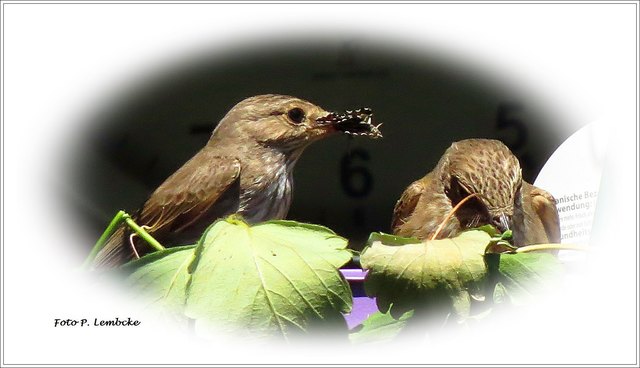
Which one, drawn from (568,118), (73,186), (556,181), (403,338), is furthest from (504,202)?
(73,186)

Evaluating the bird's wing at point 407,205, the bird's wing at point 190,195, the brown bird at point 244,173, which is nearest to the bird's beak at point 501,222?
the brown bird at point 244,173

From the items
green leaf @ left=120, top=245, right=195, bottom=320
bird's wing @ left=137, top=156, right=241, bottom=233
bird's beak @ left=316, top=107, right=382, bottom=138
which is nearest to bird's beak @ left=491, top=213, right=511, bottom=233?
bird's beak @ left=316, top=107, right=382, bottom=138

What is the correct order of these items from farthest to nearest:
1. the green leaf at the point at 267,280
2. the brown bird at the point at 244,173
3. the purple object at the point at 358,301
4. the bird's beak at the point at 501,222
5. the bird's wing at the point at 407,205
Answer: the bird's wing at the point at 407,205
the brown bird at the point at 244,173
the bird's beak at the point at 501,222
the purple object at the point at 358,301
the green leaf at the point at 267,280

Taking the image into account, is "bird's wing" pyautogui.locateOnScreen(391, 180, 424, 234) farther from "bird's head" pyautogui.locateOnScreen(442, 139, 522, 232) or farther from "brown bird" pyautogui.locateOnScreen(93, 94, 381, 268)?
"brown bird" pyautogui.locateOnScreen(93, 94, 381, 268)

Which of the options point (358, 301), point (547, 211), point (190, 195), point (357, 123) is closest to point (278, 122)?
point (190, 195)

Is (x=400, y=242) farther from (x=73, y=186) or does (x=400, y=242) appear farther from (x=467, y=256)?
(x=73, y=186)

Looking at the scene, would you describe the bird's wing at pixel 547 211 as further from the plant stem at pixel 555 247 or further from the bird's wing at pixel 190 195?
the plant stem at pixel 555 247

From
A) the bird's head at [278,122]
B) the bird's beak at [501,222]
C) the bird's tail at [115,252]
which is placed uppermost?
the bird's head at [278,122]
